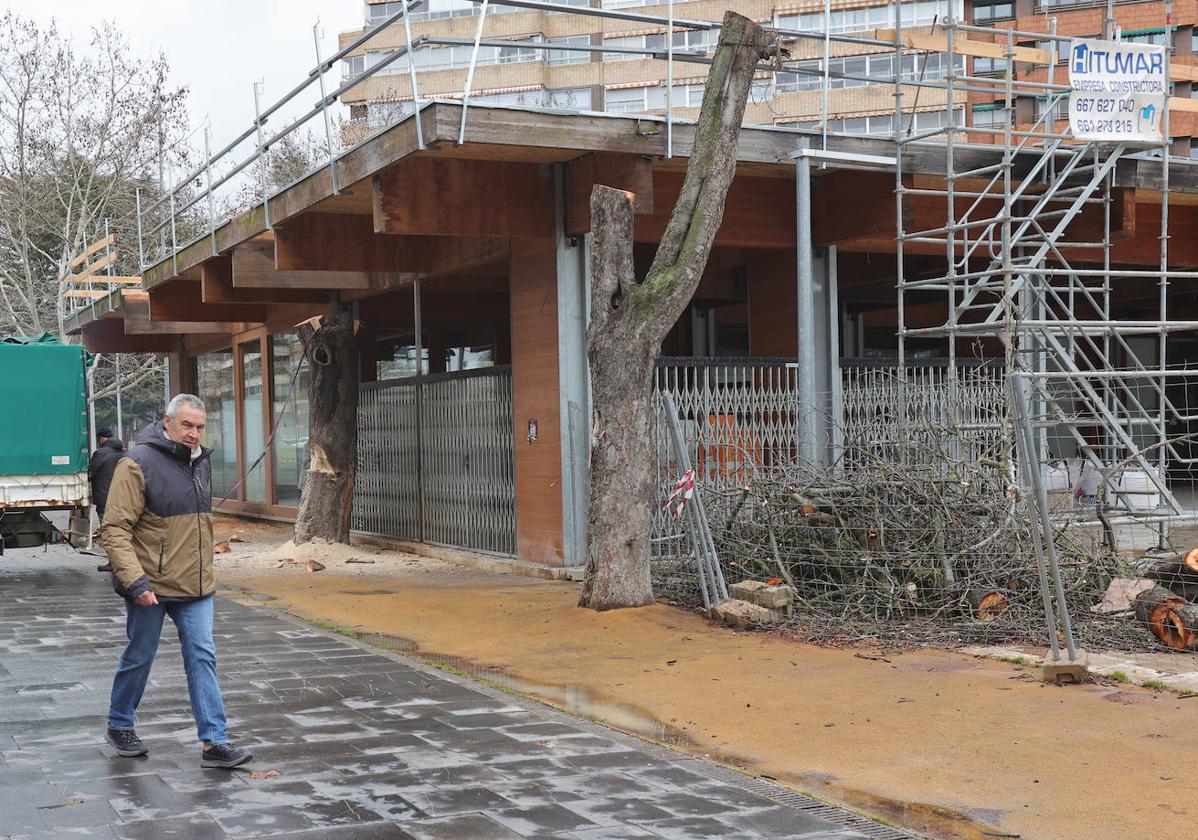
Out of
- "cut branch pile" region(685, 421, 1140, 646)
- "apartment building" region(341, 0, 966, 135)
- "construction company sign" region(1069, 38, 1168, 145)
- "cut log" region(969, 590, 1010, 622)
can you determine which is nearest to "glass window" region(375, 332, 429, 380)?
"cut branch pile" region(685, 421, 1140, 646)

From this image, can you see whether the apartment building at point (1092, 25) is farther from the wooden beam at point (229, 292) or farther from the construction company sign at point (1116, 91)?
the construction company sign at point (1116, 91)

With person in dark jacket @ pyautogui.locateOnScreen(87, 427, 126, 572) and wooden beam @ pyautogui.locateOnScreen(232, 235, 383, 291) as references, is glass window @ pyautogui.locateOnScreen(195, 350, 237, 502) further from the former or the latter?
person in dark jacket @ pyautogui.locateOnScreen(87, 427, 126, 572)

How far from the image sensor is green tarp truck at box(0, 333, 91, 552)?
15023mm

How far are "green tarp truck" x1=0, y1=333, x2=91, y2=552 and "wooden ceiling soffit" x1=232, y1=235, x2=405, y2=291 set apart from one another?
2509mm

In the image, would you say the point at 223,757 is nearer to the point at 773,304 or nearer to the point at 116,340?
the point at 773,304

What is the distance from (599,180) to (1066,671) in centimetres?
680

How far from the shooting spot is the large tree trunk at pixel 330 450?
56.7ft

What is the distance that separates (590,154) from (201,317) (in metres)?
12.0

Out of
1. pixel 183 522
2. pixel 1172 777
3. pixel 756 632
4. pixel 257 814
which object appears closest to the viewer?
pixel 257 814

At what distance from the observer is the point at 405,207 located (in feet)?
42.1

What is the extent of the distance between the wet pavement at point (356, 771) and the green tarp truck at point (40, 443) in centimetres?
630

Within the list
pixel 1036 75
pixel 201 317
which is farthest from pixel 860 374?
pixel 1036 75

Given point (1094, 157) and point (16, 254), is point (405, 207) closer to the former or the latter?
point (1094, 157)

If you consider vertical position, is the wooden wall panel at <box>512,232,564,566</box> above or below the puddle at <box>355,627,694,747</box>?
above
